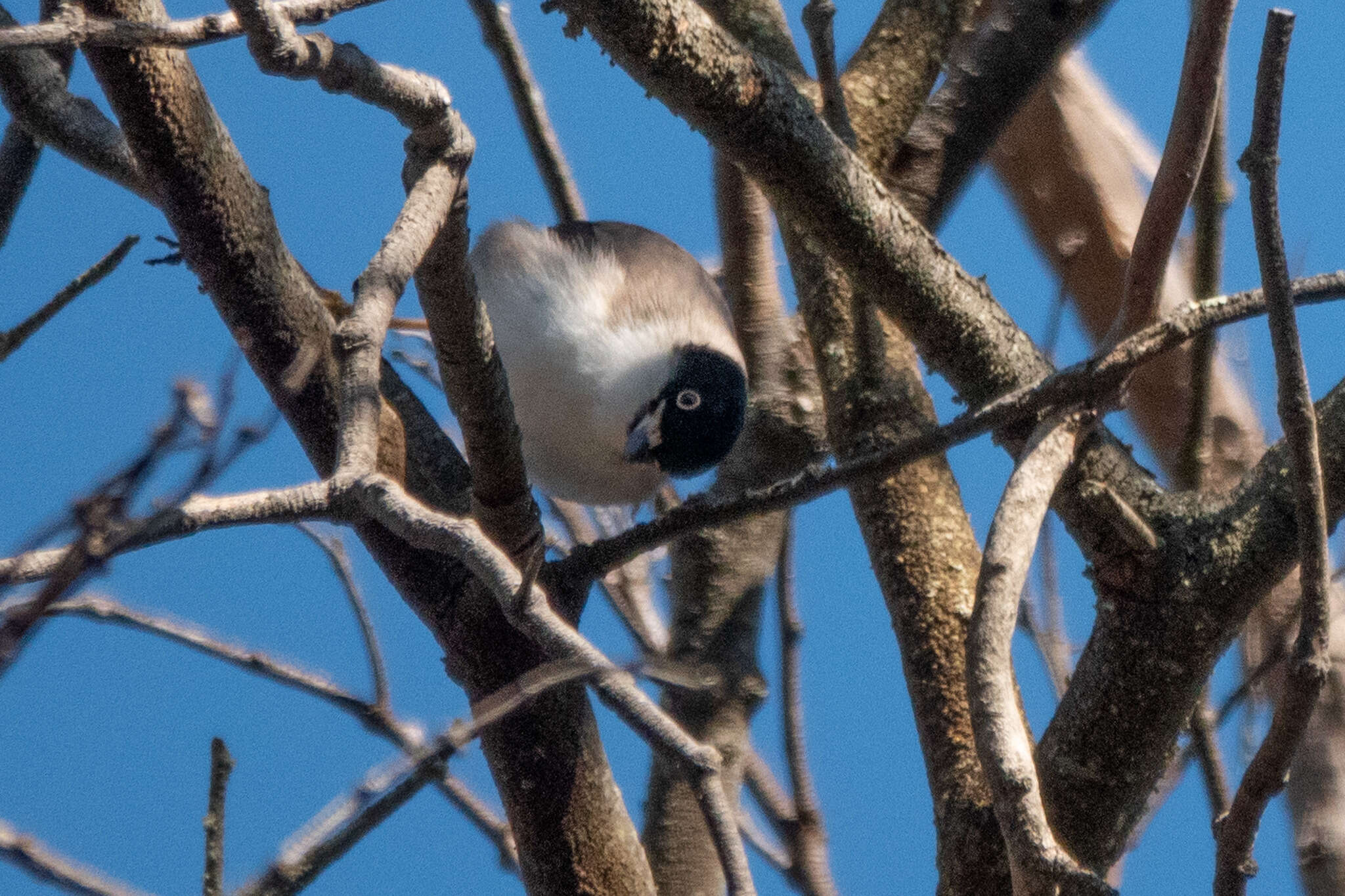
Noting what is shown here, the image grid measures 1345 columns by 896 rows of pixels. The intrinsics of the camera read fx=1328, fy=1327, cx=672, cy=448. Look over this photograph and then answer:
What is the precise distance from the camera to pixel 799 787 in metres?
2.89

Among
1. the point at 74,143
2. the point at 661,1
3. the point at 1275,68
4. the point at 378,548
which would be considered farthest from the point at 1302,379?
the point at 74,143

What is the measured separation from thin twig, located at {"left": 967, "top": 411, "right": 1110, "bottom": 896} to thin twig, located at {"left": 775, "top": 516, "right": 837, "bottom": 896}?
108 centimetres

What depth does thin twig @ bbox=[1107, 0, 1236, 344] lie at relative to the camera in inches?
76.4

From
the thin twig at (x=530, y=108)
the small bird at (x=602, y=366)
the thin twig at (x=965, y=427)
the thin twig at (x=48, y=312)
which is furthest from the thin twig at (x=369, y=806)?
the thin twig at (x=530, y=108)

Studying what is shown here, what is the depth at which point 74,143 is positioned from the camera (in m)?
2.39

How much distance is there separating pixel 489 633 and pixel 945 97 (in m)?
1.86

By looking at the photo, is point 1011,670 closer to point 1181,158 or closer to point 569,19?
point 1181,158

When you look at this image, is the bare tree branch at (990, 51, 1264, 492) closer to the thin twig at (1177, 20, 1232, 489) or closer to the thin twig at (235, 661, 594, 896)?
the thin twig at (1177, 20, 1232, 489)

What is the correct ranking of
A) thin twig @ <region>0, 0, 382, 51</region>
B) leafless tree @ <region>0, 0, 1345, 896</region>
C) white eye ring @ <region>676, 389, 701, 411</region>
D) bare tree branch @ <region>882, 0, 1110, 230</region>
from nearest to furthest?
thin twig @ <region>0, 0, 382, 51</region> < leafless tree @ <region>0, 0, 1345, 896</region> < bare tree branch @ <region>882, 0, 1110, 230</region> < white eye ring @ <region>676, 389, 701, 411</region>

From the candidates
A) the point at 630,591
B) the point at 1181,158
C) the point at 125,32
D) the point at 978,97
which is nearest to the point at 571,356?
the point at 630,591

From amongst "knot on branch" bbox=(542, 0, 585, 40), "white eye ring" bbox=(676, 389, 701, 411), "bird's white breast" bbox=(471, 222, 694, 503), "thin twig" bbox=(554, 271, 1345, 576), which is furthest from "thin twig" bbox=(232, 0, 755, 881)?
"bird's white breast" bbox=(471, 222, 694, 503)

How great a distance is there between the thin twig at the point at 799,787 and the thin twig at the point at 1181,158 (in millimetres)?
1204

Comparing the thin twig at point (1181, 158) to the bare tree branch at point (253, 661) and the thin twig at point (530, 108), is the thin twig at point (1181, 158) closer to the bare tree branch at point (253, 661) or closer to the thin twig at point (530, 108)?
the bare tree branch at point (253, 661)

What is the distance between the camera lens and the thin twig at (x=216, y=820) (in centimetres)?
122
